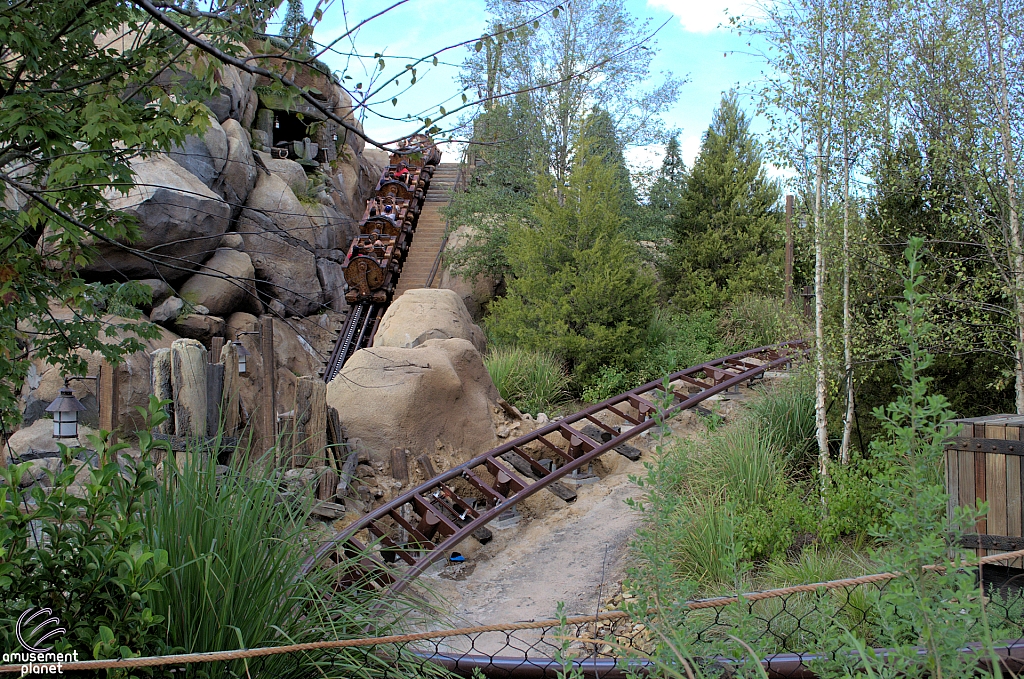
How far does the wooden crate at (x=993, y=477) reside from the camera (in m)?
4.14

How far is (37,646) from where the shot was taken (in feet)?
6.33

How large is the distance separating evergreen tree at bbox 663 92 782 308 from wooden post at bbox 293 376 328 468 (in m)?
9.80

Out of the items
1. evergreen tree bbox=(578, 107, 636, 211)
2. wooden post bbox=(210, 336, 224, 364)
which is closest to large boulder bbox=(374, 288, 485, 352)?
wooden post bbox=(210, 336, 224, 364)

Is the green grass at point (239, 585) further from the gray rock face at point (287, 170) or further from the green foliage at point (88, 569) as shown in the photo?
the gray rock face at point (287, 170)

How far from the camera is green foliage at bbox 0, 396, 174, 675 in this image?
6.36 feet

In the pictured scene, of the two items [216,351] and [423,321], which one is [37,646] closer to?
[216,351]

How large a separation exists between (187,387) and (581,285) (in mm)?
7016

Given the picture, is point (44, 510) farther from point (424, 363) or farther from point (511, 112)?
point (511, 112)

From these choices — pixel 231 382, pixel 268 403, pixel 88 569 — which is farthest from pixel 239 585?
pixel 268 403

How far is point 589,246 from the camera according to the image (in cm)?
1166

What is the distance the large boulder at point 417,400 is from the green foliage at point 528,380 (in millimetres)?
1535

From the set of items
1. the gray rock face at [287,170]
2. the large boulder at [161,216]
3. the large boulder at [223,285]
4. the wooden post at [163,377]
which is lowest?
the wooden post at [163,377]

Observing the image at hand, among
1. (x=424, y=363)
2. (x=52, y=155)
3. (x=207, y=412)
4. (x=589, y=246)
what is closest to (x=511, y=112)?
(x=589, y=246)


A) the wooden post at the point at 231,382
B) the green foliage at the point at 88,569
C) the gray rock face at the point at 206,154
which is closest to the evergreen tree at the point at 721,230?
the gray rock face at the point at 206,154
